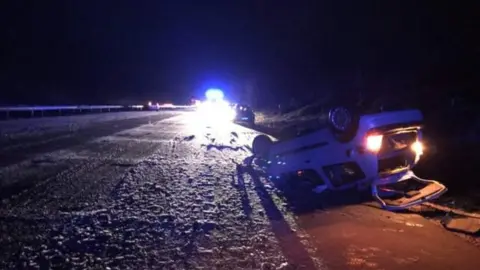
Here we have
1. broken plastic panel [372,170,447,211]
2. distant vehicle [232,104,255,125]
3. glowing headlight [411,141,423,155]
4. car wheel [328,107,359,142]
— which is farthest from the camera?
distant vehicle [232,104,255,125]

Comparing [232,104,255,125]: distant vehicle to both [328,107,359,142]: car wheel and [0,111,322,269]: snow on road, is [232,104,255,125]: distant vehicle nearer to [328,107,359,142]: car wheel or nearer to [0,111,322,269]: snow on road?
[0,111,322,269]: snow on road

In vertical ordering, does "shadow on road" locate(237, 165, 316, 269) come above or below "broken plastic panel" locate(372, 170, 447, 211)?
below

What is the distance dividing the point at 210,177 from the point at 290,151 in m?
1.94

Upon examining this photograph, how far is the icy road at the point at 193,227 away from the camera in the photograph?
4633 mm

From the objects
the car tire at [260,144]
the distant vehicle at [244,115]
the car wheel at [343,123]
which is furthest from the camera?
the distant vehicle at [244,115]

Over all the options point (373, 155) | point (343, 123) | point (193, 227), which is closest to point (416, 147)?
point (373, 155)

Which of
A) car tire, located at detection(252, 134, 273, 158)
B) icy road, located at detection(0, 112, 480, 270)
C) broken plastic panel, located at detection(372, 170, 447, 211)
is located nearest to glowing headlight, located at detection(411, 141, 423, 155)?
broken plastic panel, located at detection(372, 170, 447, 211)

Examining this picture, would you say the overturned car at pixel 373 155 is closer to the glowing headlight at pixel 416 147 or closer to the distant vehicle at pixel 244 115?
the glowing headlight at pixel 416 147

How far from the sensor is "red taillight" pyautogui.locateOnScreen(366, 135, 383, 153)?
6.71 m

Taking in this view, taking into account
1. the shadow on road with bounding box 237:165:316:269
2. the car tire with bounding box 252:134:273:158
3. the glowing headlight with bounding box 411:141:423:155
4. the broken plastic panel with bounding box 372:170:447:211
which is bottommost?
the shadow on road with bounding box 237:165:316:269

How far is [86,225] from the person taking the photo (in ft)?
18.5

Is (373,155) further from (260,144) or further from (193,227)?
(260,144)

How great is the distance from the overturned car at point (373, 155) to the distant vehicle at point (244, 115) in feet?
79.8

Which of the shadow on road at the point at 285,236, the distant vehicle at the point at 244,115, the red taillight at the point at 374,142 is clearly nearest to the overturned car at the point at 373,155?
the red taillight at the point at 374,142
